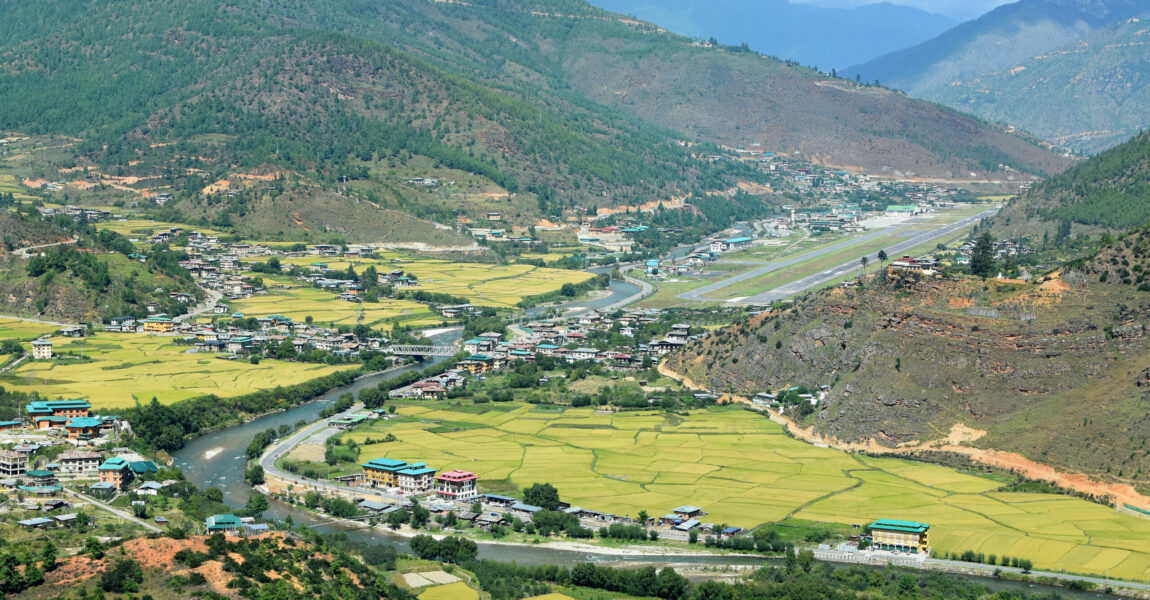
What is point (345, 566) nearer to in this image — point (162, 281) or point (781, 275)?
point (162, 281)

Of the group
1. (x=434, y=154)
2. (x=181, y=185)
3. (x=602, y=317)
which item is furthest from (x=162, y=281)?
(x=434, y=154)

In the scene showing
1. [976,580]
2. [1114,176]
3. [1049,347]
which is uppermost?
[1114,176]

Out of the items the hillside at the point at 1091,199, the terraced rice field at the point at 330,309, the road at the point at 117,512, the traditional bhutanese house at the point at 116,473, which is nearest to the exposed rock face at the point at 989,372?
the traditional bhutanese house at the point at 116,473

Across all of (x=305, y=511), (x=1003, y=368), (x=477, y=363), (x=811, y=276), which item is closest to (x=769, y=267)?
(x=811, y=276)

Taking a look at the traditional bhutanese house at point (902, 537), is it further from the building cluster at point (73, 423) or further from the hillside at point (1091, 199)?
the hillside at point (1091, 199)

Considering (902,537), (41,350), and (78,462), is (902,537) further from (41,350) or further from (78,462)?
(41,350)

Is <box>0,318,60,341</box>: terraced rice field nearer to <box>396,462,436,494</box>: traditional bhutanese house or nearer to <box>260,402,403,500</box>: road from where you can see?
<box>260,402,403,500</box>: road

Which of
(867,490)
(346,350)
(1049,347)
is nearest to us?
(867,490)
